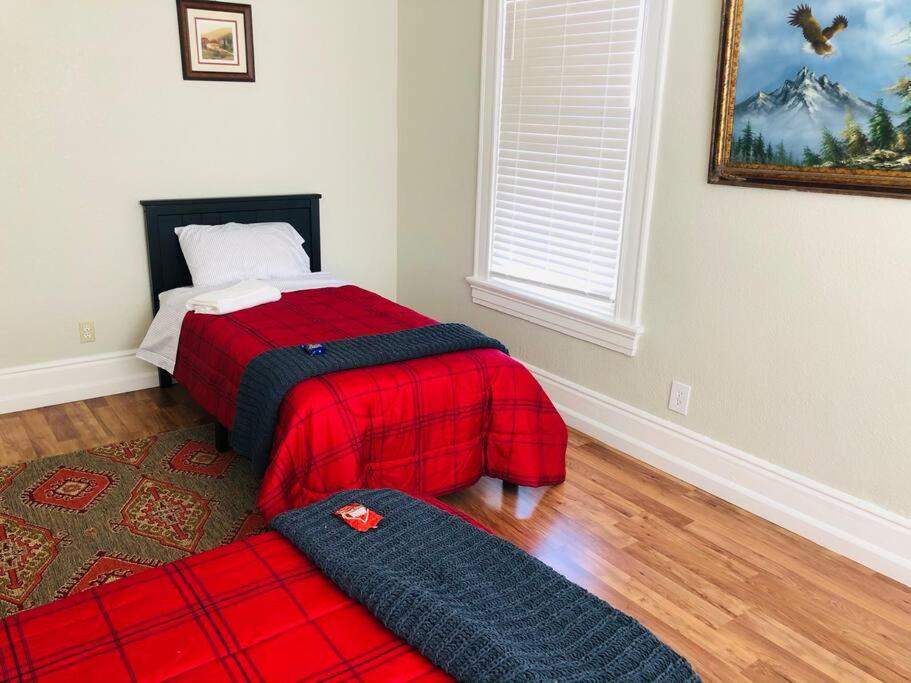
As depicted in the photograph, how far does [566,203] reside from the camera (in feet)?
11.1

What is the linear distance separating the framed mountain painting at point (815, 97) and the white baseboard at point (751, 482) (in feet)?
3.43

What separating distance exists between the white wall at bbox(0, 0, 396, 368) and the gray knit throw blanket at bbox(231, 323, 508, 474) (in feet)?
4.75

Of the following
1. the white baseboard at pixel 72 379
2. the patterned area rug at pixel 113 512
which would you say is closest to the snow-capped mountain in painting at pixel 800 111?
the patterned area rug at pixel 113 512

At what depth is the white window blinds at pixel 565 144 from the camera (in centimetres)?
308

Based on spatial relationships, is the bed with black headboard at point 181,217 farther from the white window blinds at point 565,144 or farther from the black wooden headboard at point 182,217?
the white window blinds at point 565,144

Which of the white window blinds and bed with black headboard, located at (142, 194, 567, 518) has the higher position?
the white window blinds

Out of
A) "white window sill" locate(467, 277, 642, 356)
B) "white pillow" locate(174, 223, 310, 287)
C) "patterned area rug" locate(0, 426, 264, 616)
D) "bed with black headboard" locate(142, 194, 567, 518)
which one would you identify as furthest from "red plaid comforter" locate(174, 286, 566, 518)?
"white window sill" locate(467, 277, 642, 356)

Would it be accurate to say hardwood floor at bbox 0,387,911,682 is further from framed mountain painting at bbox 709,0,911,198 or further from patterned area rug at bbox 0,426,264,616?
framed mountain painting at bbox 709,0,911,198

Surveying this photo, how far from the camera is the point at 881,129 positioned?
2.27 meters

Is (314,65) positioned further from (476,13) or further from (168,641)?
(168,641)

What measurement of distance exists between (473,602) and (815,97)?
199cm

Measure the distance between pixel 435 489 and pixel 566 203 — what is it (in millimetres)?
1497

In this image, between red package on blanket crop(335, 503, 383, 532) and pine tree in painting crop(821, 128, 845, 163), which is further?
pine tree in painting crop(821, 128, 845, 163)

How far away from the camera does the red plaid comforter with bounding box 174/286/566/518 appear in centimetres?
238
